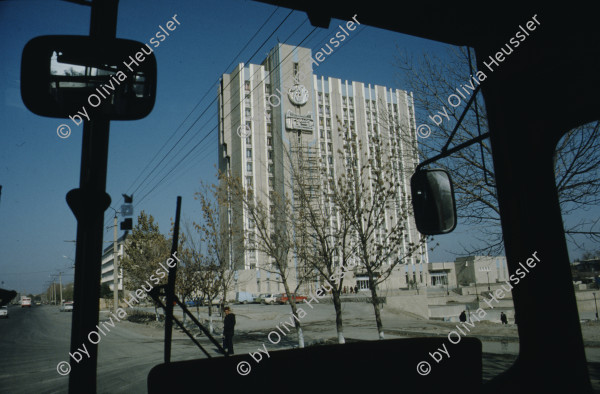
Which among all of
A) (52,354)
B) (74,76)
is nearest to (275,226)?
(52,354)

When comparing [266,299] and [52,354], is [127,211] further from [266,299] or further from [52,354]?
[266,299]

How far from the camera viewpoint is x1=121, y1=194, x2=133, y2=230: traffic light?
1.87 meters

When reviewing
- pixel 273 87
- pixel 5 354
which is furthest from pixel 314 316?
pixel 273 87

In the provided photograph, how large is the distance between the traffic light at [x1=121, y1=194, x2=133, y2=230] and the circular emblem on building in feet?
194

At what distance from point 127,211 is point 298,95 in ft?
205

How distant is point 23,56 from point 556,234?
2690 millimetres

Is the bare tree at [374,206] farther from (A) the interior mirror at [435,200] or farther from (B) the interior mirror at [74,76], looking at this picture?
(B) the interior mirror at [74,76]

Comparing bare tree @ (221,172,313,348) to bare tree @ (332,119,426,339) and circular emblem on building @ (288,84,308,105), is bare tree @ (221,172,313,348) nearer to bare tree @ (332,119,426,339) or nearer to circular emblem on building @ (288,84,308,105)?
bare tree @ (332,119,426,339)

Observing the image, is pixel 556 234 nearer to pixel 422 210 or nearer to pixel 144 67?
pixel 422 210

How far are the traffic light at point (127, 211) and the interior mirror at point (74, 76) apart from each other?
0.69 m

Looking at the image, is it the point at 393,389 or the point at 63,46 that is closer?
the point at 63,46

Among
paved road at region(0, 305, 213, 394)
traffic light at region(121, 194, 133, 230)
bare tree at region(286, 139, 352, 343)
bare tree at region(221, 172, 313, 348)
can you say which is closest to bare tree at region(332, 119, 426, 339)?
bare tree at region(286, 139, 352, 343)

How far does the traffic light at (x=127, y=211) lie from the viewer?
1.87 m

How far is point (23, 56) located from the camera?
1.24 metres
